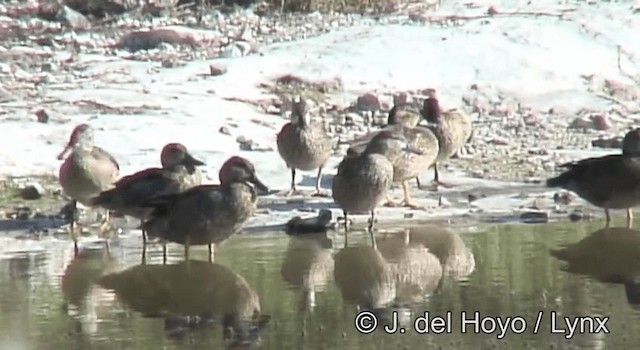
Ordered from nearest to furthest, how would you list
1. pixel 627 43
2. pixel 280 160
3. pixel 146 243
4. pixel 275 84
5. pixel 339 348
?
pixel 339 348
pixel 146 243
pixel 280 160
pixel 275 84
pixel 627 43

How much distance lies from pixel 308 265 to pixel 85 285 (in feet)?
5.67

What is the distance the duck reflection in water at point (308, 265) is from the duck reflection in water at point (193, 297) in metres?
0.35

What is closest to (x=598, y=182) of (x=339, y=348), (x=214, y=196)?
(x=214, y=196)

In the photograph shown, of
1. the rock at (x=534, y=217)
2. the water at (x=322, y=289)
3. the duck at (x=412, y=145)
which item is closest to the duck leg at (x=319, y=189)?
the duck at (x=412, y=145)

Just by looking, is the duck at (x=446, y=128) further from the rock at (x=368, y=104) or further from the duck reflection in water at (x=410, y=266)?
Result: the duck reflection in water at (x=410, y=266)

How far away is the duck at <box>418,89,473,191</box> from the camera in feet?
57.8

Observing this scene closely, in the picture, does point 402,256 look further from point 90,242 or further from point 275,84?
point 275,84

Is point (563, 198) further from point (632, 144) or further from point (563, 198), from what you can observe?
point (632, 144)

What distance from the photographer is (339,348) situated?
9641 mm

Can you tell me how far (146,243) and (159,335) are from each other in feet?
13.6

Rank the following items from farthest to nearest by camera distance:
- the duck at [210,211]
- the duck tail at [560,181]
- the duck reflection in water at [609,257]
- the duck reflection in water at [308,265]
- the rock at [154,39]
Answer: the rock at [154,39]
the duck tail at [560,181]
the duck at [210,211]
the duck reflection in water at [609,257]
the duck reflection in water at [308,265]

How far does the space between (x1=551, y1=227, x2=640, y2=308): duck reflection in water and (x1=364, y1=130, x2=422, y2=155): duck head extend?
95.7 inches

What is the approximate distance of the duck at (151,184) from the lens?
46.3 ft

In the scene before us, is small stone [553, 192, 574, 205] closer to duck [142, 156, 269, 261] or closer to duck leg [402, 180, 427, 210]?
duck leg [402, 180, 427, 210]
